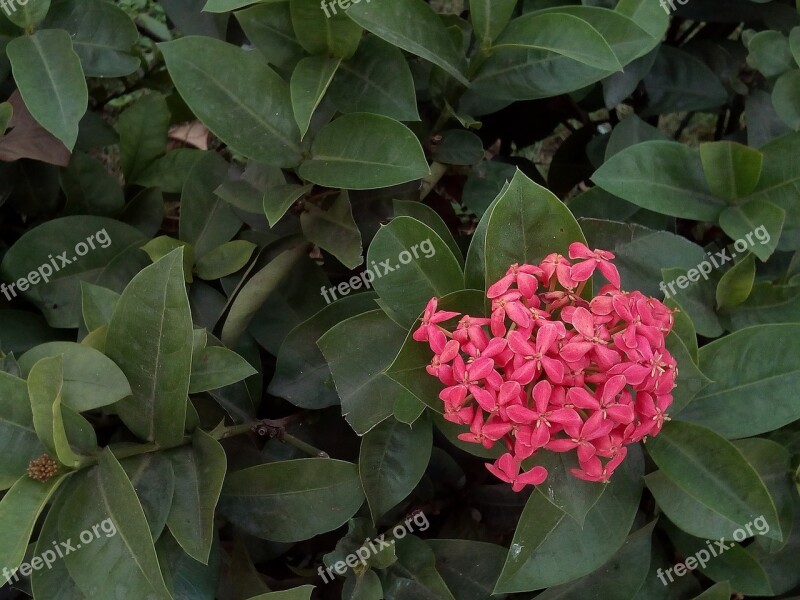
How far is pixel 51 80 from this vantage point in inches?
66.8

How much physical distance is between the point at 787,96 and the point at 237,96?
51.2 inches

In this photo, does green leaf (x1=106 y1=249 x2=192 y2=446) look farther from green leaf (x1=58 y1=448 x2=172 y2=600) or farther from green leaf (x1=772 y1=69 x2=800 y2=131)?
green leaf (x1=772 y1=69 x2=800 y2=131)

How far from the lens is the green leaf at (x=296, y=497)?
5.27ft

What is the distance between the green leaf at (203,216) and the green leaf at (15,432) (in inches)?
24.9

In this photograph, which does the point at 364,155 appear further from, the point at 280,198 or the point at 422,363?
the point at 422,363

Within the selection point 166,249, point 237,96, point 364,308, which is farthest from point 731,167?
point 166,249

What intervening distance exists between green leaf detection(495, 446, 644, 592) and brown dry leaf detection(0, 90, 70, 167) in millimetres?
1417

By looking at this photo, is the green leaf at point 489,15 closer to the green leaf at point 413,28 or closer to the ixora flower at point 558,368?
the green leaf at point 413,28

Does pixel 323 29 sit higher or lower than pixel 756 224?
higher

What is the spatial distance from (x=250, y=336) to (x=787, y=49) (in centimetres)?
150

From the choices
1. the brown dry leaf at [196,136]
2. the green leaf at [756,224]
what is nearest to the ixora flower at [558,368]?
the green leaf at [756,224]

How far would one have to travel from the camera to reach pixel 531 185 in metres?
1.36

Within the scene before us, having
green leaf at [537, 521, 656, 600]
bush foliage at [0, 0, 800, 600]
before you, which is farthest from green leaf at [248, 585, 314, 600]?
green leaf at [537, 521, 656, 600]

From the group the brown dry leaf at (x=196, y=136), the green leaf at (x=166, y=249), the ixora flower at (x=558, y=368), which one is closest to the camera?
the ixora flower at (x=558, y=368)
